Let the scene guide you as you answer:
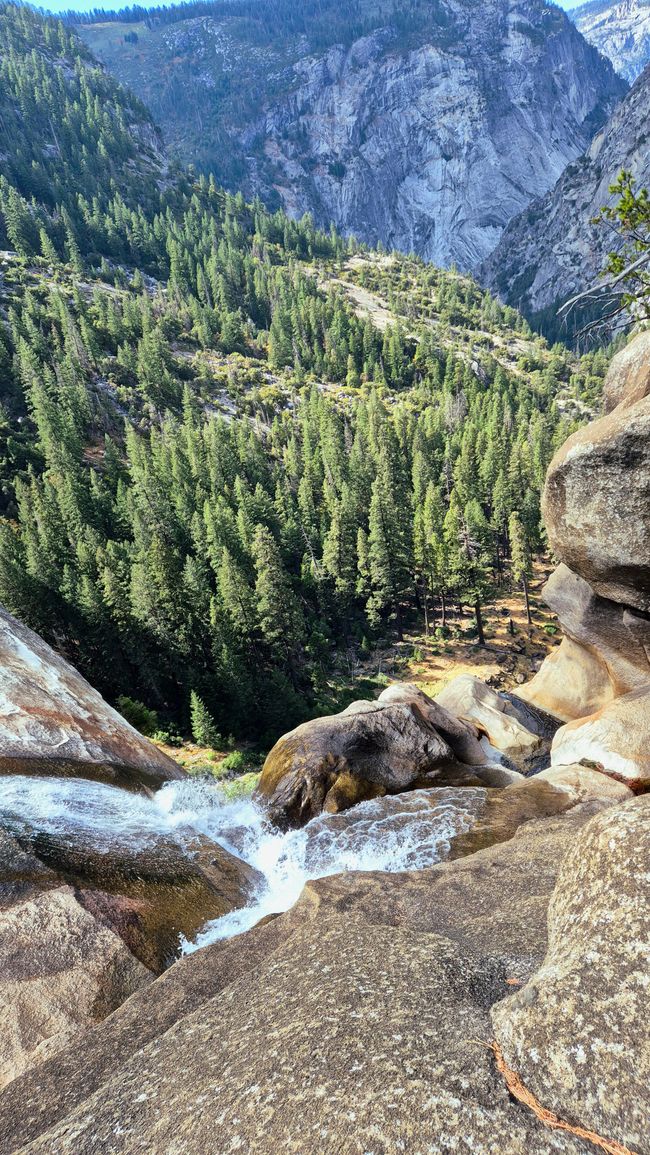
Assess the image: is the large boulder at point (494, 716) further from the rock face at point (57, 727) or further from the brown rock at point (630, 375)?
the brown rock at point (630, 375)

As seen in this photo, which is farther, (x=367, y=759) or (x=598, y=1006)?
(x=367, y=759)

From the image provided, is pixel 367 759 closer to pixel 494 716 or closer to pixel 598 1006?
pixel 494 716

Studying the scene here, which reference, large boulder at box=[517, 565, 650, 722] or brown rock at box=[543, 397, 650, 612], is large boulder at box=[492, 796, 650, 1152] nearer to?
brown rock at box=[543, 397, 650, 612]

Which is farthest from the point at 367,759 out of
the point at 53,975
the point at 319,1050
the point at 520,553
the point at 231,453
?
the point at 231,453

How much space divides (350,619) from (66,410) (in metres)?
70.7

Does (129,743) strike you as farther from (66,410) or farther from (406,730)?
(66,410)

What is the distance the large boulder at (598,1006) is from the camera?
4426 mm

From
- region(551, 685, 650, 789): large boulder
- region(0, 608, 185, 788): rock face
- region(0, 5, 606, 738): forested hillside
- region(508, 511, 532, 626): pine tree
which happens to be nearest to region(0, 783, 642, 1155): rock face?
region(0, 608, 185, 788): rock face

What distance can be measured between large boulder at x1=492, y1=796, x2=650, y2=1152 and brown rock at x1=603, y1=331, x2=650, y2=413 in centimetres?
1337

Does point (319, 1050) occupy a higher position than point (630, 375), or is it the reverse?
point (630, 375)

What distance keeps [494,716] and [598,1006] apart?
77.7 ft

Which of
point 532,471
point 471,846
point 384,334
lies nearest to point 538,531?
point 532,471

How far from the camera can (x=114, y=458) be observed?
9150cm

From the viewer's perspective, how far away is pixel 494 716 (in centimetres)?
2752
